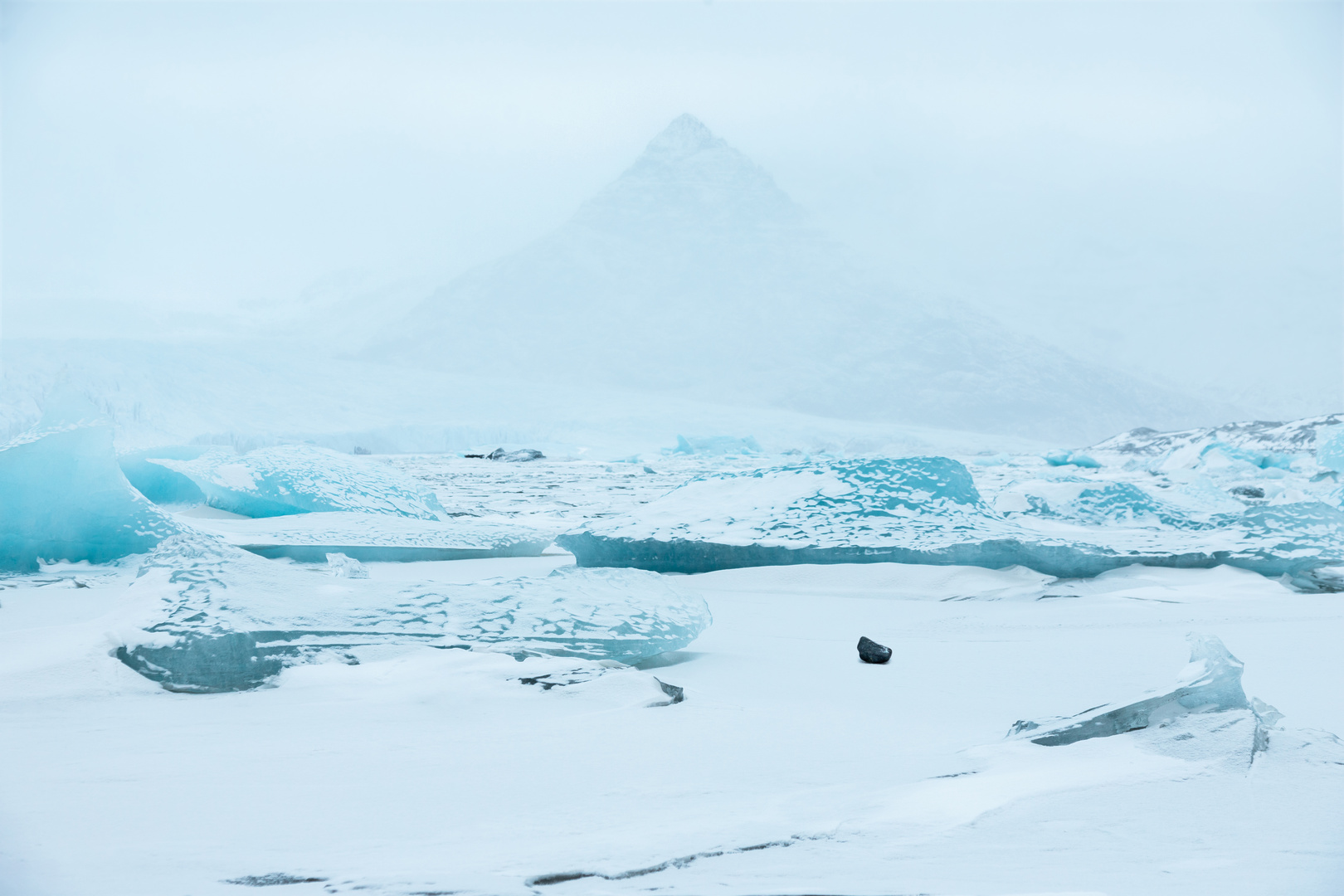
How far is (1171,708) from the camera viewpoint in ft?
4.39

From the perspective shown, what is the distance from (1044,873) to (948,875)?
0.30 ft

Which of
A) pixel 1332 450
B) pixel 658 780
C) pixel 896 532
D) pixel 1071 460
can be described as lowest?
pixel 658 780

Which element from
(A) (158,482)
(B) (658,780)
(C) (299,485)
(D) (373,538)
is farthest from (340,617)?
(A) (158,482)

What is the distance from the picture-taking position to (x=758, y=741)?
1387 millimetres

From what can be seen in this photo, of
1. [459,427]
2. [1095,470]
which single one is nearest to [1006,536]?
[1095,470]

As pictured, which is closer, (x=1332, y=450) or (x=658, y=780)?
(x=658, y=780)

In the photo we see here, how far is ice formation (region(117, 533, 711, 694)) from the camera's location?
1698mm

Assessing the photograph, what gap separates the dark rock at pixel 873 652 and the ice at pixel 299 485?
3.23 metres

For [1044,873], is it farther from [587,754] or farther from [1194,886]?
[587,754]

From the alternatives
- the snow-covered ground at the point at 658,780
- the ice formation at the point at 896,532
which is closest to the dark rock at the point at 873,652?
the snow-covered ground at the point at 658,780

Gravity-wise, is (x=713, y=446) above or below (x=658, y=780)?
above

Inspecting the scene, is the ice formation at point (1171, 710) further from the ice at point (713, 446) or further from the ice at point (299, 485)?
the ice at point (713, 446)

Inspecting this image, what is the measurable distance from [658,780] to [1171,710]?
2.37 ft

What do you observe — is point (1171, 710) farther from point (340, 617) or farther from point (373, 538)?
point (373, 538)
